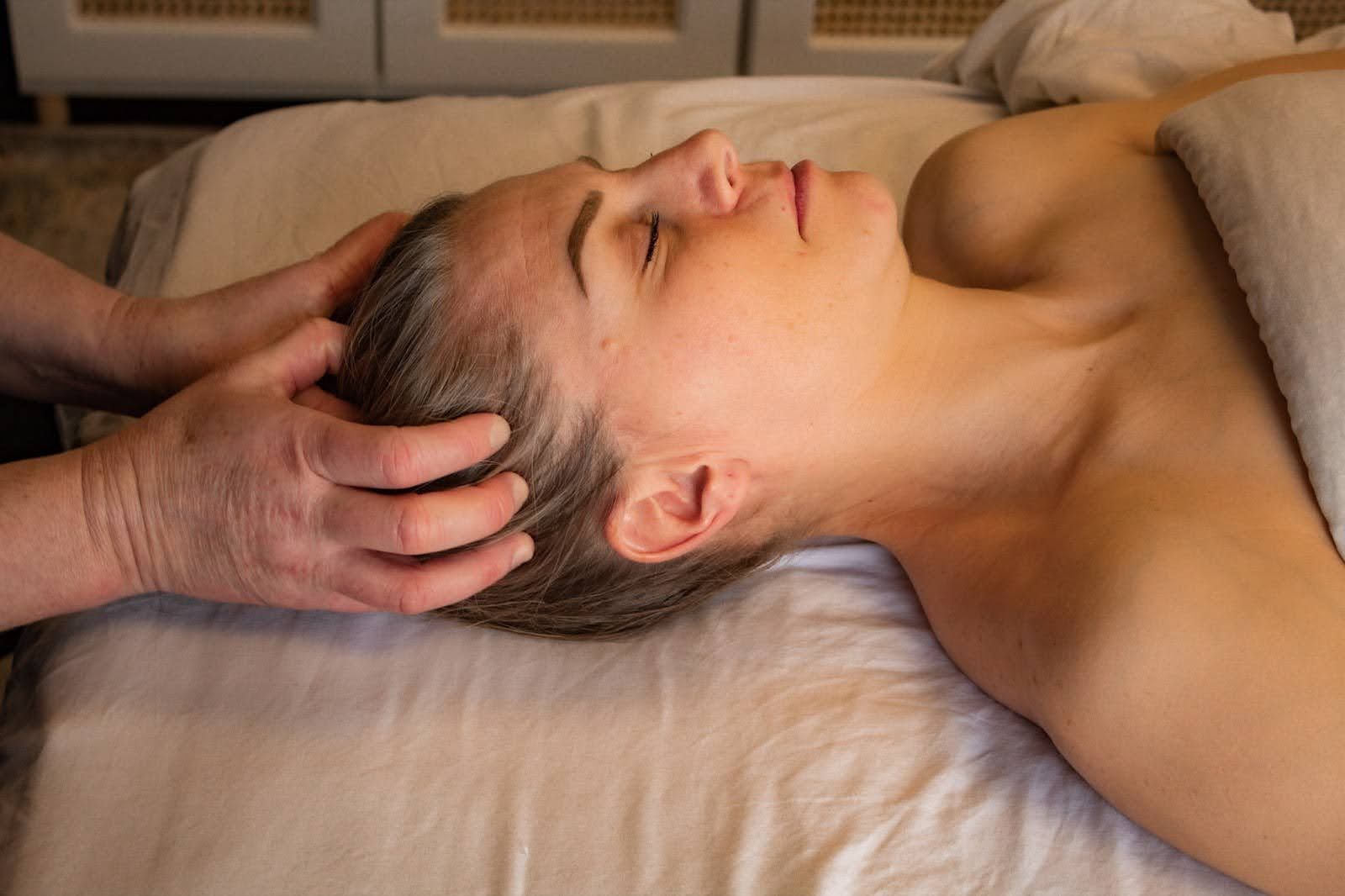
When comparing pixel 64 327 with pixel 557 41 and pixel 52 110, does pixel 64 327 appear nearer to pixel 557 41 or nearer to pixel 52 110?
pixel 557 41

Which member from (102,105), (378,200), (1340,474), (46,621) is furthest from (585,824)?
(102,105)

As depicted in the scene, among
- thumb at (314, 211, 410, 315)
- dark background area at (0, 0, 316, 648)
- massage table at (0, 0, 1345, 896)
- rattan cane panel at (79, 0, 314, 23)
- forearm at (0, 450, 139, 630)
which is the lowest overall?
massage table at (0, 0, 1345, 896)

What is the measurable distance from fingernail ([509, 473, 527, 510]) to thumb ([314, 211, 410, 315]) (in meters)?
0.32

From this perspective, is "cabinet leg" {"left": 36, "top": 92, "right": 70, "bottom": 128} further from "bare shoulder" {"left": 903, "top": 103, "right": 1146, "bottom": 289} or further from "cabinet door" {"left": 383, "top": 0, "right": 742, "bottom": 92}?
"bare shoulder" {"left": 903, "top": 103, "right": 1146, "bottom": 289}

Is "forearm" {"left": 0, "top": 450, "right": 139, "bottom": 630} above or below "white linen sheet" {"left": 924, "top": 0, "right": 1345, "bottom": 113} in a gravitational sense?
below

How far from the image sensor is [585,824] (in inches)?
40.3

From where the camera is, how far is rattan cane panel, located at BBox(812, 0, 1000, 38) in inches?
109

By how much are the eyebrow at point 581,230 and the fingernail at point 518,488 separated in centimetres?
17

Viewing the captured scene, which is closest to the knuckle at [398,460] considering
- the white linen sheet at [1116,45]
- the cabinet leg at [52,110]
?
the white linen sheet at [1116,45]

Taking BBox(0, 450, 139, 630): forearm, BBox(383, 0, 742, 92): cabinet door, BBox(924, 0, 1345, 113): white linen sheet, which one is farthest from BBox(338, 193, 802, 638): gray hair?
BBox(383, 0, 742, 92): cabinet door

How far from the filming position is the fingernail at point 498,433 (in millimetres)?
1016

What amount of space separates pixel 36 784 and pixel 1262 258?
1.15 meters

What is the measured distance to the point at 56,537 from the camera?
100 cm

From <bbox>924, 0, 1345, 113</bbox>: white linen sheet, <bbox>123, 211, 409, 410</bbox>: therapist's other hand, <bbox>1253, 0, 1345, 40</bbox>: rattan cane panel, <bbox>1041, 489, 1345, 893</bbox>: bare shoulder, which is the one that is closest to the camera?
<bbox>1041, 489, 1345, 893</bbox>: bare shoulder
